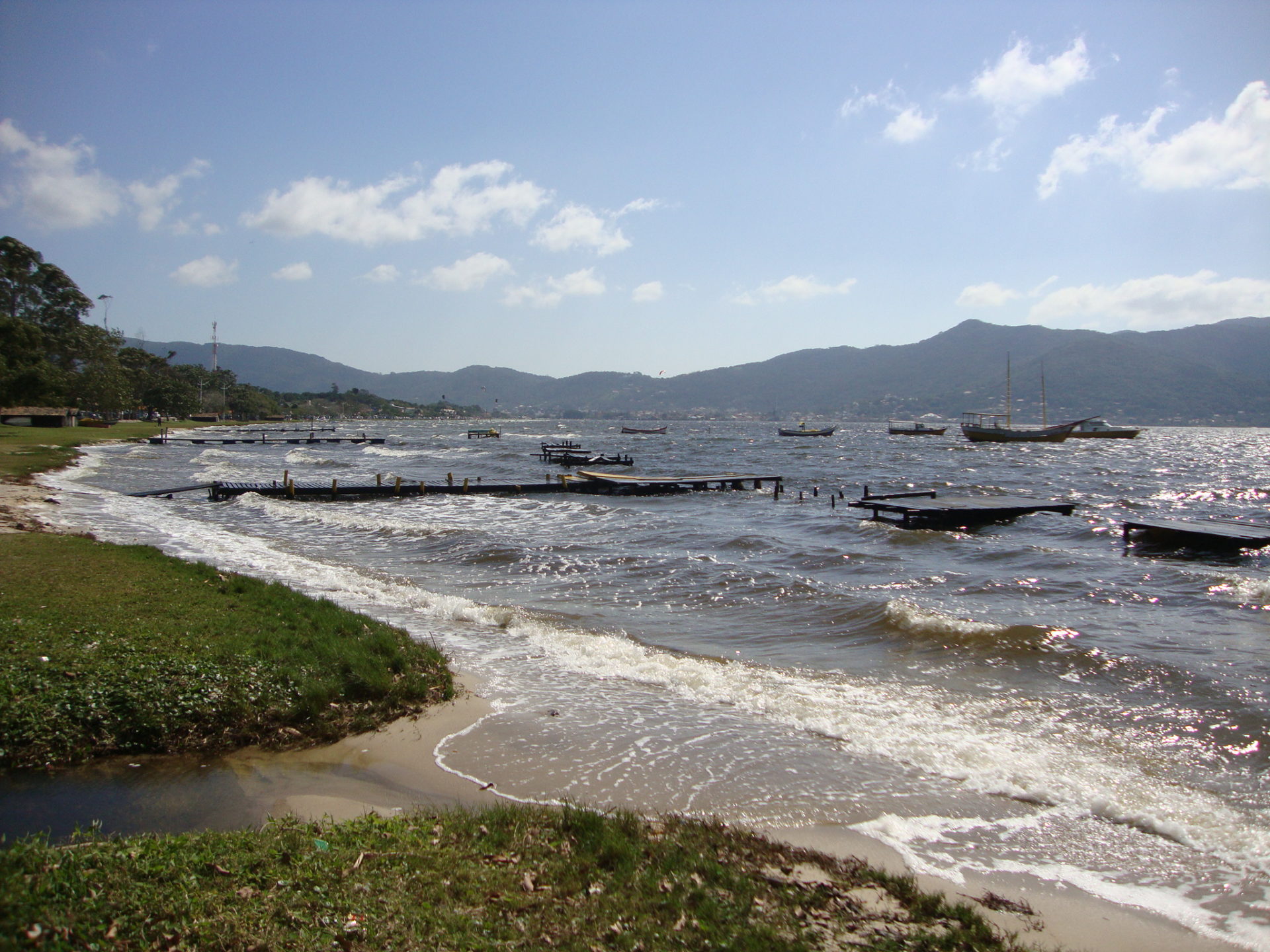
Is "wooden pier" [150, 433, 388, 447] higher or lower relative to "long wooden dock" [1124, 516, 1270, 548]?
higher

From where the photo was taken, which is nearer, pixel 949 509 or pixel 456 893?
pixel 456 893

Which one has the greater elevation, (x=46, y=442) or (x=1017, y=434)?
(x=1017, y=434)

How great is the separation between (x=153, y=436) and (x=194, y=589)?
83462mm

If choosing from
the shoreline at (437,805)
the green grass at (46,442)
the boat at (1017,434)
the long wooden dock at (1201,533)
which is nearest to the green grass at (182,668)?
the shoreline at (437,805)

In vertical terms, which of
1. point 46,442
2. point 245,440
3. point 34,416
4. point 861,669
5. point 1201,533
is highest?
point 34,416

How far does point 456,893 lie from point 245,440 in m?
101

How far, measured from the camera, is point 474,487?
42.3 metres

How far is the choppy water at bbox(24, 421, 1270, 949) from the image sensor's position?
7.28 m

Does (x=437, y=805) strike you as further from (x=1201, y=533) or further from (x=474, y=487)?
(x=474, y=487)

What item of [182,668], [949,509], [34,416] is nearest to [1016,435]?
Answer: [949,509]

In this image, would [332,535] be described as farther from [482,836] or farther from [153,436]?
[153,436]

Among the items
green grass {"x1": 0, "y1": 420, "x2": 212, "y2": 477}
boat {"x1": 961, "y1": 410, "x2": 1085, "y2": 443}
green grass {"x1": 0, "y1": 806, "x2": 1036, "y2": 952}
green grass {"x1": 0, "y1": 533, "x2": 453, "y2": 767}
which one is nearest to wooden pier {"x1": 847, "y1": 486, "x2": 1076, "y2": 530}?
green grass {"x1": 0, "y1": 533, "x2": 453, "y2": 767}

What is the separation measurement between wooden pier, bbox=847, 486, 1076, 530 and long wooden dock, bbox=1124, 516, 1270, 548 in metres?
5.30

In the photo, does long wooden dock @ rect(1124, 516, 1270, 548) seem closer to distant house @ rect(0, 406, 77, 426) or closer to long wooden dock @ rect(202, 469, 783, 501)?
long wooden dock @ rect(202, 469, 783, 501)
